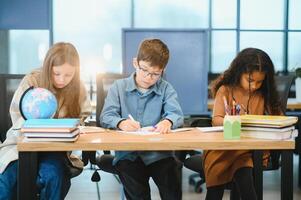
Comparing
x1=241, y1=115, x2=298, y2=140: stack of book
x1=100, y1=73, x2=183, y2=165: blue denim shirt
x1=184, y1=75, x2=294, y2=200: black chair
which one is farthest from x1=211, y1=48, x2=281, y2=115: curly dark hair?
x1=241, y1=115, x2=298, y2=140: stack of book

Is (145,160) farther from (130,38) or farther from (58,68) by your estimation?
(130,38)

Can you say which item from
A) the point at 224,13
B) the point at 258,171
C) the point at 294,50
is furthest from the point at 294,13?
the point at 258,171

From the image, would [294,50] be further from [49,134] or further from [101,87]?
[49,134]

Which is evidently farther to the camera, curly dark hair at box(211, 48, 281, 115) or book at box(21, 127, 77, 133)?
curly dark hair at box(211, 48, 281, 115)

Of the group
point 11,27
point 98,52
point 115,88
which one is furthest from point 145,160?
point 98,52

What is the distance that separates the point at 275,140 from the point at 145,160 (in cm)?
66

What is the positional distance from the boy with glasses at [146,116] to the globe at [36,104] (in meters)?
0.39

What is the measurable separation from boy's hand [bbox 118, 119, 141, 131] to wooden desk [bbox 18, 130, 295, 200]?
0.74 feet

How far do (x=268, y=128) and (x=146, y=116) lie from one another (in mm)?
713

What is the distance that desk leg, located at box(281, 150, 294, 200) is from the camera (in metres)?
1.76

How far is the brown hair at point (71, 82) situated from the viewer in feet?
6.91

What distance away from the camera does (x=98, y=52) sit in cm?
782

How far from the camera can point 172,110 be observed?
2.25 metres

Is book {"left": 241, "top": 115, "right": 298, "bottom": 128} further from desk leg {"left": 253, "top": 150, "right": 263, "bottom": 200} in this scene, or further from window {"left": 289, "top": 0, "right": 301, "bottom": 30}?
window {"left": 289, "top": 0, "right": 301, "bottom": 30}
